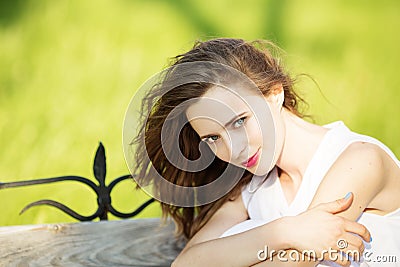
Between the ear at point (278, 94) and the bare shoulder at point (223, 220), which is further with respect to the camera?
the bare shoulder at point (223, 220)

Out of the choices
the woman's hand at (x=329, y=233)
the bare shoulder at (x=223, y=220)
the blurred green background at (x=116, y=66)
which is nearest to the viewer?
the woman's hand at (x=329, y=233)

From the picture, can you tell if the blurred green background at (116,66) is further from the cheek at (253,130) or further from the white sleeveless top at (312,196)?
the cheek at (253,130)

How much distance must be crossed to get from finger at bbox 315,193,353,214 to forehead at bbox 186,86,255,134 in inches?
13.4

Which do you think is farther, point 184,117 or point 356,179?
point 184,117

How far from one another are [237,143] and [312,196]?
29 centimetres

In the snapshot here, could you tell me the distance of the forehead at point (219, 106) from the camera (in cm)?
180

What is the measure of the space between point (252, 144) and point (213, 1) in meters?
1.94

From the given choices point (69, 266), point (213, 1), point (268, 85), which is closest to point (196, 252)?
point (69, 266)

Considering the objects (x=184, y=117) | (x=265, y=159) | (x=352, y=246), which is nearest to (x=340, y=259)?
(x=352, y=246)

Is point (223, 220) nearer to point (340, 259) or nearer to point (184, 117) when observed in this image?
point (184, 117)

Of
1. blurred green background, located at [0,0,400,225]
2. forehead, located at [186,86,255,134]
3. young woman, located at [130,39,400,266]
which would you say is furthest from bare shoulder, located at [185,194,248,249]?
blurred green background, located at [0,0,400,225]

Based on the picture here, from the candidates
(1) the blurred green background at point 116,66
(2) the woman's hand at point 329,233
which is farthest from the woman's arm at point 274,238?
(1) the blurred green background at point 116,66

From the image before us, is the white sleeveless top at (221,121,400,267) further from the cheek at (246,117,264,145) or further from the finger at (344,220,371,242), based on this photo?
the cheek at (246,117,264,145)

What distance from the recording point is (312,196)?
1900 mm
